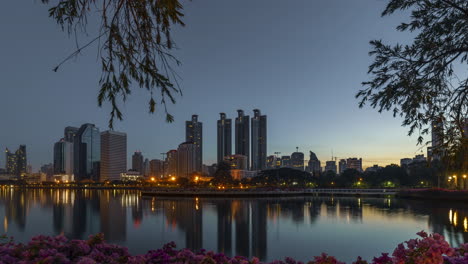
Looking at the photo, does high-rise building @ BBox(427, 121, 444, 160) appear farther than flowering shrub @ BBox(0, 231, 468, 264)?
Yes

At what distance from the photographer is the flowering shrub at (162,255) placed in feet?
11.3

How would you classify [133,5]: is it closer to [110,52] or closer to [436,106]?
[110,52]

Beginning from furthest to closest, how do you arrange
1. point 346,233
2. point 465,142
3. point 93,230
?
point 93,230 → point 346,233 → point 465,142

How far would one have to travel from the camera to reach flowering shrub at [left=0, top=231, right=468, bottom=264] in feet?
11.3

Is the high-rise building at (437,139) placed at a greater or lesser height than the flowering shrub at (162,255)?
greater

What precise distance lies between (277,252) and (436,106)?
11.1m

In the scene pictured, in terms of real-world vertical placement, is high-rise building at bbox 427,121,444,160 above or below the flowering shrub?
above

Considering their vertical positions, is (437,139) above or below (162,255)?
above

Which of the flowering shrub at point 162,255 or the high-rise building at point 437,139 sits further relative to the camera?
the high-rise building at point 437,139

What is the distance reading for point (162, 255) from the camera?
450 centimetres

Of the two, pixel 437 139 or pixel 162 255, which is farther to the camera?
pixel 437 139

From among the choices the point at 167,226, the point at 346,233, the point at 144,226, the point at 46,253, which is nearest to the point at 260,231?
the point at 346,233

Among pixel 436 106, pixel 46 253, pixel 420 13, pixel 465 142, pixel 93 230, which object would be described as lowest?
pixel 93 230

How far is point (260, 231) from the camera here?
21641 millimetres
